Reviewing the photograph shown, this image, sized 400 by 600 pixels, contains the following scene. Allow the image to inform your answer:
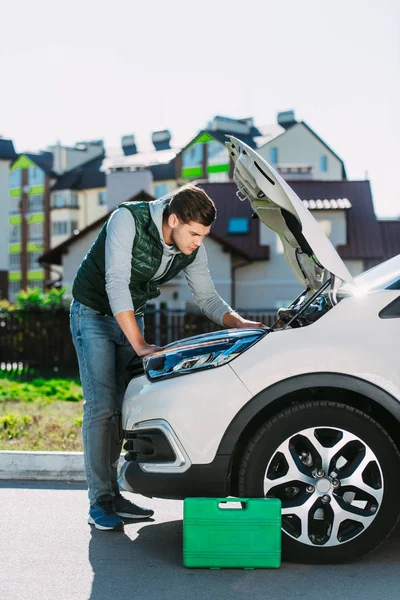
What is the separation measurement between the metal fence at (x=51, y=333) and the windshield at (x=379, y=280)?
15182mm

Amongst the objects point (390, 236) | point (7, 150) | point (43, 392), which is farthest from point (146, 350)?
point (7, 150)

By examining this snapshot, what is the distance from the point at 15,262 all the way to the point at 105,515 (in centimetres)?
7570

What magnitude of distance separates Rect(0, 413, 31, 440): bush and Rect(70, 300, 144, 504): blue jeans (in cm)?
280

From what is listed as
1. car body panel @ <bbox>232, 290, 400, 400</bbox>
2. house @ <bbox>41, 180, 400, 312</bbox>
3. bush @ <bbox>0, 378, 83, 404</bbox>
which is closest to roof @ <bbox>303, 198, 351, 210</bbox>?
house @ <bbox>41, 180, 400, 312</bbox>

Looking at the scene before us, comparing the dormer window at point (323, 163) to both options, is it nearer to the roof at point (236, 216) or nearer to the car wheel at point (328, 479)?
the roof at point (236, 216)

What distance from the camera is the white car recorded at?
158 inches

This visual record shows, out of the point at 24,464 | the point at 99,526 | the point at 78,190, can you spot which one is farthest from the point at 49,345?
the point at 78,190

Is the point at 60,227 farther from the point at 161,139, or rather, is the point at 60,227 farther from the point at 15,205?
the point at 161,139

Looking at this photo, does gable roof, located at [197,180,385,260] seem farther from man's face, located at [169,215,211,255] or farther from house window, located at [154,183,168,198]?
house window, located at [154,183,168,198]

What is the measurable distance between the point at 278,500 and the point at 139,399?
82 cm

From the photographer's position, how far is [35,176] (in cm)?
7875

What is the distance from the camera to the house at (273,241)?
3588 cm

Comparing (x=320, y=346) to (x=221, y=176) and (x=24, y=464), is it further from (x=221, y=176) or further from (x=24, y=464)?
(x=221, y=176)

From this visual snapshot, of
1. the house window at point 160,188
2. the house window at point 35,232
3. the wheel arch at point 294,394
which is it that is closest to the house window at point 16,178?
the house window at point 35,232
